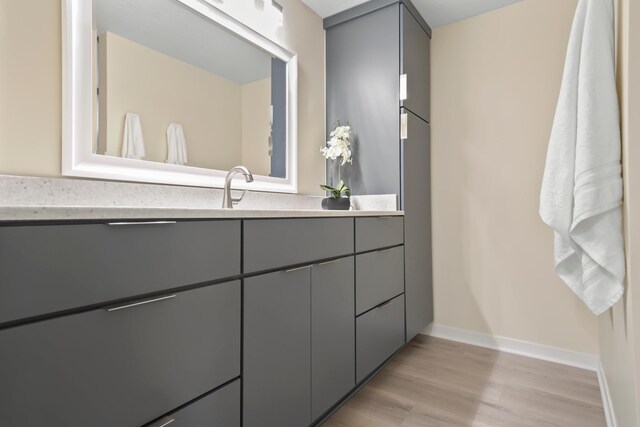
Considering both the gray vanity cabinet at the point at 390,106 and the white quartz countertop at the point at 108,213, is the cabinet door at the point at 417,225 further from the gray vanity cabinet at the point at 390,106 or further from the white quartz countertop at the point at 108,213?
the white quartz countertop at the point at 108,213

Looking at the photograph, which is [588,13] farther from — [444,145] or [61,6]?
[61,6]

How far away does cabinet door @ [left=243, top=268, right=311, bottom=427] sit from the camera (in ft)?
3.28

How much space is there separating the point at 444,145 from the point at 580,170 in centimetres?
121

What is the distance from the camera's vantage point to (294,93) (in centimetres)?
198

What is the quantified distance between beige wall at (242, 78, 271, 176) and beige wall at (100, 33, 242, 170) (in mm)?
39

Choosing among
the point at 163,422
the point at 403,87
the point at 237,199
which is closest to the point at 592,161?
the point at 403,87

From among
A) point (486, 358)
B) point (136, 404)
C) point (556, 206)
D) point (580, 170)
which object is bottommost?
point (486, 358)

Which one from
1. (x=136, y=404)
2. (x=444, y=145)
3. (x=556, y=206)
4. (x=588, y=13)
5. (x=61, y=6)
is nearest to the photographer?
(x=136, y=404)

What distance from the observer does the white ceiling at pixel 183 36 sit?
1239mm

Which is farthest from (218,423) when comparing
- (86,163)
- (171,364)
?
(86,163)

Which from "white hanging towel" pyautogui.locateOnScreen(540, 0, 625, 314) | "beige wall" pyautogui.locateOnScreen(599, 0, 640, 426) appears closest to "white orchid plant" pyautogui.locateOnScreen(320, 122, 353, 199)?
"white hanging towel" pyautogui.locateOnScreen(540, 0, 625, 314)

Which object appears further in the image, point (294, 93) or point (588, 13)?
point (294, 93)

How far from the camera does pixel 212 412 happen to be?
89cm

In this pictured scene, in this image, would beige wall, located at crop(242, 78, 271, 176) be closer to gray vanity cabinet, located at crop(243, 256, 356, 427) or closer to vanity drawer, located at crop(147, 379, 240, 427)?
gray vanity cabinet, located at crop(243, 256, 356, 427)
